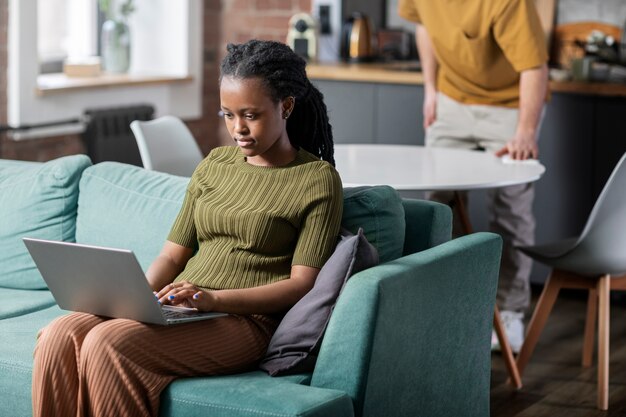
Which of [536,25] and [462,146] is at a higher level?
[536,25]

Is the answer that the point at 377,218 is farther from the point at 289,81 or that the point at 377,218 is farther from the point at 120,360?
the point at 120,360

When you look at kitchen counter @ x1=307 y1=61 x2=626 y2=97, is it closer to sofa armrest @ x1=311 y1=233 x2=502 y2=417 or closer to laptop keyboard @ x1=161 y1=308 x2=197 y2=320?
sofa armrest @ x1=311 y1=233 x2=502 y2=417

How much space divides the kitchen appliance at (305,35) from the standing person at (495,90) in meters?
1.27

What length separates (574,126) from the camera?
477 cm

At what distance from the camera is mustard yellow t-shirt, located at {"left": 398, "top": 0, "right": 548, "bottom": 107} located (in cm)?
393

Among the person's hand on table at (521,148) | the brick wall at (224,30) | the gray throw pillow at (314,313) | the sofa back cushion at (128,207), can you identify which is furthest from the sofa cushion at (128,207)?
the brick wall at (224,30)

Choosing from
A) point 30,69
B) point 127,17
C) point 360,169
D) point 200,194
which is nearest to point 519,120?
point 360,169

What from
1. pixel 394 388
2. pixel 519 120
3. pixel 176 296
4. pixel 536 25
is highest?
pixel 536 25

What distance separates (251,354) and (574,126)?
2.68 m

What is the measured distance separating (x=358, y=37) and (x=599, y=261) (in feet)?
8.01

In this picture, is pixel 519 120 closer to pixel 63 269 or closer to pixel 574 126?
pixel 574 126

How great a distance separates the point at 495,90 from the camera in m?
4.22

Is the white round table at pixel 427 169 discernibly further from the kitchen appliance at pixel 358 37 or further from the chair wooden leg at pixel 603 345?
the kitchen appliance at pixel 358 37

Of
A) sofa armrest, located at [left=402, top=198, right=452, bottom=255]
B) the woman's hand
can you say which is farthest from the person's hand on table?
the woman's hand
